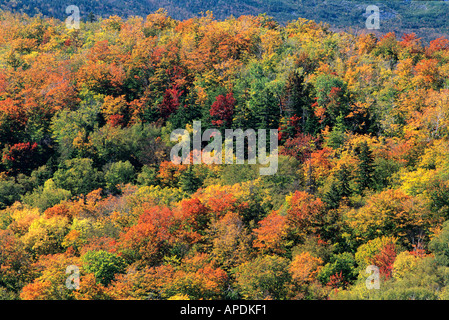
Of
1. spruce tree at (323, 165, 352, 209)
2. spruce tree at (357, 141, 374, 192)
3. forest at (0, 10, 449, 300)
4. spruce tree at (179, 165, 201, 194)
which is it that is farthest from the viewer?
spruce tree at (179, 165, 201, 194)

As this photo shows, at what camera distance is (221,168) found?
73.6 meters

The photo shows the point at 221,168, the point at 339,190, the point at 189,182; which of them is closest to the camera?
the point at 339,190

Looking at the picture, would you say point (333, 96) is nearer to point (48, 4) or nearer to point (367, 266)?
point (367, 266)

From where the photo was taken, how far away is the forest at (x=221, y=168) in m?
50.8

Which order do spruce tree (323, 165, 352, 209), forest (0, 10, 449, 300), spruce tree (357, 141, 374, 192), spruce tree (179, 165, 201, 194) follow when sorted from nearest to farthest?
forest (0, 10, 449, 300) < spruce tree (323, 165, 352, 209) < spruce tree (357, 141, 374, 192) < spruce tree (179, 165, 201, 194)

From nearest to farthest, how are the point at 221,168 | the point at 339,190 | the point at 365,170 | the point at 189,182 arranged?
1. the point at 339,190
2. the point at 365,170
3. the point at 189,182
4. the point at 221,168

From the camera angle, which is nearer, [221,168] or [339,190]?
[339,190]

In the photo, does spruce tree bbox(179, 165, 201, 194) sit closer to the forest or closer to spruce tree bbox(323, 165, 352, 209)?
the forest

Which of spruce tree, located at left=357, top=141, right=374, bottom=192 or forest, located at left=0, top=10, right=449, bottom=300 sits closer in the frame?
forest, located at left=0, top=10, right=449, bottom=300

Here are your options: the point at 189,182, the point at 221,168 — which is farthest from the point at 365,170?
the point at 189,182

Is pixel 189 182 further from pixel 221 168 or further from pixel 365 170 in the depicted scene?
pixel 365 170

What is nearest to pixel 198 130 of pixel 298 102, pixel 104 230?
pixel 298 102

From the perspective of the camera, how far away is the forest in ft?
167

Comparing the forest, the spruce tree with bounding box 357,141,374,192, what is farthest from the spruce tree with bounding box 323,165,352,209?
the spruce tree with bounding box 357,141,374,192
